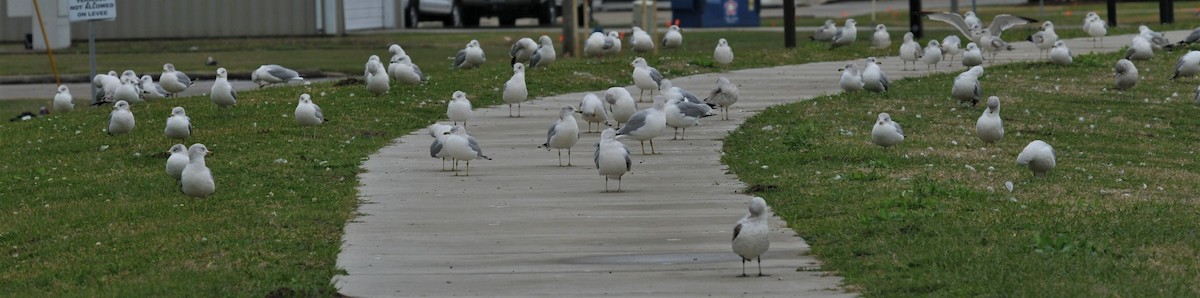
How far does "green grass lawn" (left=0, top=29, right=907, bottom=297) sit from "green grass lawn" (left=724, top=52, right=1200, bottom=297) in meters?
3.54

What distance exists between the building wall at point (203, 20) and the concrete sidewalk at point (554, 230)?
29.7m

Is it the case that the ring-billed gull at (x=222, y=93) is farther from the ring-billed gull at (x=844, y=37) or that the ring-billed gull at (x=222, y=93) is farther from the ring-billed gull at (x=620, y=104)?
the ring-billed gull at (x=844, y=37)

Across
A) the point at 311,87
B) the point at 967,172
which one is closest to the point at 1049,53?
the point at 311,87

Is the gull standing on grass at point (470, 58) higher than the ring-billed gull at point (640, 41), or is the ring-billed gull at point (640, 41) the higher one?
the ring-billed gull at point (640, 41)

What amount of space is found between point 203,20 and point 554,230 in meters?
37.4

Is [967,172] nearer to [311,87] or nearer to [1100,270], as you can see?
[1100,270]

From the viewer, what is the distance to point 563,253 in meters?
12.4

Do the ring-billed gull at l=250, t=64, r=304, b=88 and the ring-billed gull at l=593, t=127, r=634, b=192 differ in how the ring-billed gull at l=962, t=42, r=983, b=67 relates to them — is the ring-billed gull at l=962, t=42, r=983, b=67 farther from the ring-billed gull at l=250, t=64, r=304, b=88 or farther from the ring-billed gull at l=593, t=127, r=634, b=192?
the ring-billed gull at l=593, t=127, r=634, b=192

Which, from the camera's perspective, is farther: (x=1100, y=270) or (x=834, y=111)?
(x=834, y=111)

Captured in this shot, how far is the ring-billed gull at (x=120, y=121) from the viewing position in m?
20.5

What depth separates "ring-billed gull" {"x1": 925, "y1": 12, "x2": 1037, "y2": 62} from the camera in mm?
31938

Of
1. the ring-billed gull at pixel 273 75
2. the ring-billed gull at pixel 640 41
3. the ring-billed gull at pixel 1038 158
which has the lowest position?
the ring-billed gull at pixel 1038 158

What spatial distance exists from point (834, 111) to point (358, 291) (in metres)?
12.5

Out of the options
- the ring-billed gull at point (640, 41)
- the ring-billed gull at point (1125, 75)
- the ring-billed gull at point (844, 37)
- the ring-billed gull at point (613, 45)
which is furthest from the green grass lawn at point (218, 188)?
the ring-billed gull at point (1125, 75)
